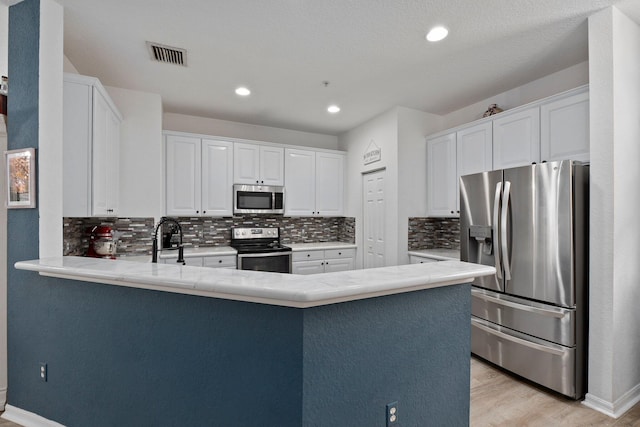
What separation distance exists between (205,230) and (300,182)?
1.60m

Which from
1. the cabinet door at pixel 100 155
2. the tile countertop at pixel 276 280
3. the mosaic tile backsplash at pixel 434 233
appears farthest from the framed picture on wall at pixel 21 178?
the mosaic tile backsplash at pixel 434 233

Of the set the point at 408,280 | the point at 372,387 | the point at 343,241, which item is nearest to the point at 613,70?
the point at 408,280

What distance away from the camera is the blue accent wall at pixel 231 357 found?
112 centimetres

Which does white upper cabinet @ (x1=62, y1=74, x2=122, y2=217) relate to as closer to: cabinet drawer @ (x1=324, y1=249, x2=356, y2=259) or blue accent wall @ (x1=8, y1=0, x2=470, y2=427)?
blue accent wall @ (x1=8, y1=0, x2=470, y2=427)

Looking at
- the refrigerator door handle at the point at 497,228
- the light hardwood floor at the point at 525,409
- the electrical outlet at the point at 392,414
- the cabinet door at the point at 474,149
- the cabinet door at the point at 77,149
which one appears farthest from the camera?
the cabinet door at the point at 474,149

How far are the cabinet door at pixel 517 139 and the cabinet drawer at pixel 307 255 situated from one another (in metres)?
2.53

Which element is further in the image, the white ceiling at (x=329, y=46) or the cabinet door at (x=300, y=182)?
the cabinet door at (x=300, y=182)

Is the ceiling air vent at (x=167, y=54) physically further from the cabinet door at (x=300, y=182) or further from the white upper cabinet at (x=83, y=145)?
the cabinet door at (x=300, y=182)

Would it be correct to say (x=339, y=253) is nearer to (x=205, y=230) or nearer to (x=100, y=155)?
(x=205, y=230)

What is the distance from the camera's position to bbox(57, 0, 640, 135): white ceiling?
6.69 feet

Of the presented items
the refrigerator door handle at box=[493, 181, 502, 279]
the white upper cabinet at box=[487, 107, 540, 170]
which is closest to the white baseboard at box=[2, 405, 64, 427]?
the refrigerator door handle at box=[493, 181, 502, 279]

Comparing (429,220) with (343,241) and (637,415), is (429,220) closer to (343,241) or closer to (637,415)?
(343,241)

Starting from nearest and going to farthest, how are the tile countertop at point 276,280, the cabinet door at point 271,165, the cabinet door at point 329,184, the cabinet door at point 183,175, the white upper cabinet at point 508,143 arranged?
1. the tile countertop at point 276,280
2. the white upper cabinet at point 508,143
3. the cabinet door at point 183,175
4. the cabinet door at point 271,165
5. the cabinet door at point 329,184

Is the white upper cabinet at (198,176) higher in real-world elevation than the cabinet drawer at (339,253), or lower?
higher
